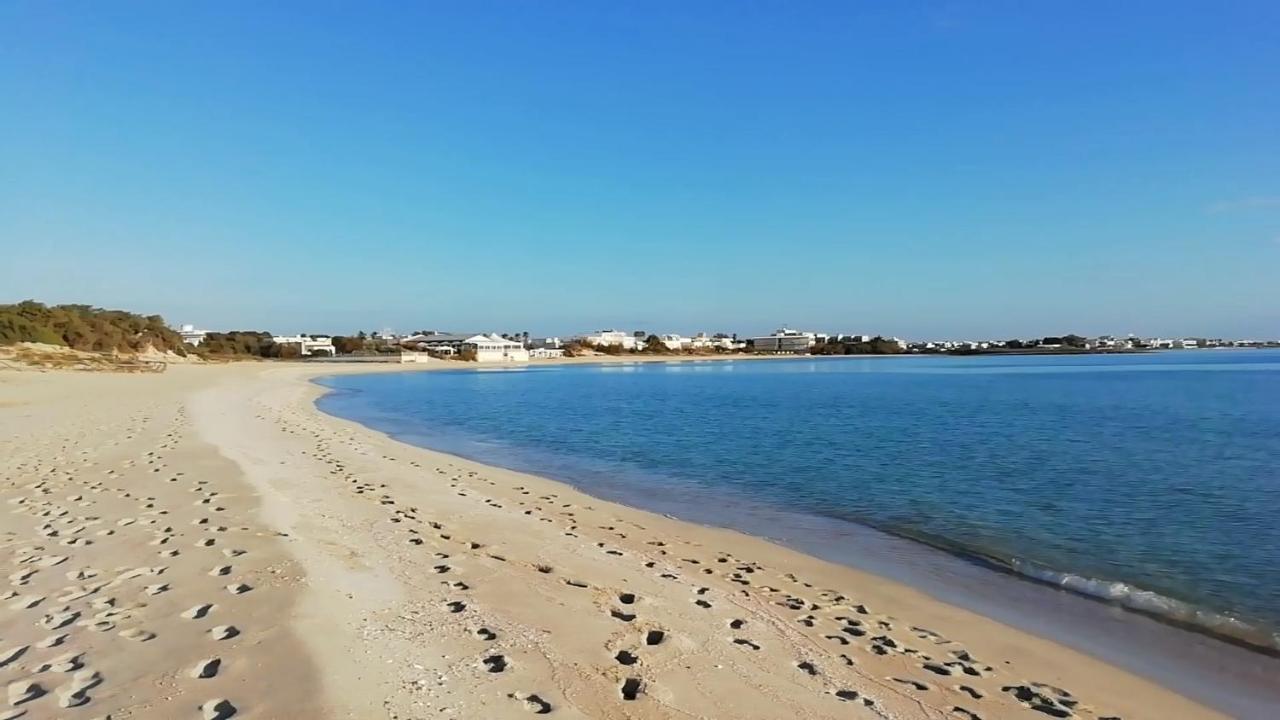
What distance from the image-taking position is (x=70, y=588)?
→ 214 inches

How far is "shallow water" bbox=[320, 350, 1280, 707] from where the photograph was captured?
320 inches

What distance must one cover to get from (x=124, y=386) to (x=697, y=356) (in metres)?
160

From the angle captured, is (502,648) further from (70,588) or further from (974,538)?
(974,538)

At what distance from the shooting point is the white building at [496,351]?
470 ft

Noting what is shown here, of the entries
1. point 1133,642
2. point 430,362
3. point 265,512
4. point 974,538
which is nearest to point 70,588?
point 265,512

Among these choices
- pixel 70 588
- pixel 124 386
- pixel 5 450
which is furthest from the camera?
pixel 124 386

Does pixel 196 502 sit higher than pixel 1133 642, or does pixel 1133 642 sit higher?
pixel 196 502

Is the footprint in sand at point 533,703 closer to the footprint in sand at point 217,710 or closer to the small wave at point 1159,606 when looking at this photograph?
the footprint in sand at point 217,710

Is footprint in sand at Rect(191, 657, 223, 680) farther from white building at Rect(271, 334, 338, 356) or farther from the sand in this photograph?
white building at Rect(271, 334, 338, 356)

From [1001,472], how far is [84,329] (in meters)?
70.8

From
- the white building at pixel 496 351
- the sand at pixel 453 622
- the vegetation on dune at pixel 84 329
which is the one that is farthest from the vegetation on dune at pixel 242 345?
the sand at pixel 453 622

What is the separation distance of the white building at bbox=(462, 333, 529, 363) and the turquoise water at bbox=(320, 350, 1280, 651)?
112537 millimetres

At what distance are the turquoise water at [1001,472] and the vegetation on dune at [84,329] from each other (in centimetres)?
3754

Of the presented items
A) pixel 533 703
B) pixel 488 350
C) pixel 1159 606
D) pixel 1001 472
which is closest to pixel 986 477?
pixel 1001 472
